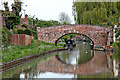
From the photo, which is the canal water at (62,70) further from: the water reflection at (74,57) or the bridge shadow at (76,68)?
the water reflection at (74,57)

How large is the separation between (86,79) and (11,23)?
15.2m

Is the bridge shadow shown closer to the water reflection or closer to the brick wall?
the water reflection

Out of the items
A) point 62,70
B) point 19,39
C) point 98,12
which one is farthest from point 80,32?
point 62,70

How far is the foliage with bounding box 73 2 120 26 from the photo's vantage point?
29609 millimetres

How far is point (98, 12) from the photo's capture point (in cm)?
2975

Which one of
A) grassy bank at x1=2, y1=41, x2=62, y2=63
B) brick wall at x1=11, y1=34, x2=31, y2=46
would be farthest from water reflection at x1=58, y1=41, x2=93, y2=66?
brick wall at x1=11, y1=34, x2=31, y2=46

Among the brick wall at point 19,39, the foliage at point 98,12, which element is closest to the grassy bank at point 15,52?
the brick wall at point 19,39

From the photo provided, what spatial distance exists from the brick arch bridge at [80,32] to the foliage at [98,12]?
6.80 feet

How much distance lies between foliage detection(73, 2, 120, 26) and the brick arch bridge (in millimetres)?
2073

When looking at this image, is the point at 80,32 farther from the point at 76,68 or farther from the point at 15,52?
the point at 76,68

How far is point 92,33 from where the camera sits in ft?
94.9

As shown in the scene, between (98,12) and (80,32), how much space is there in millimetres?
4231

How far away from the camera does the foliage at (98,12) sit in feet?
97.1

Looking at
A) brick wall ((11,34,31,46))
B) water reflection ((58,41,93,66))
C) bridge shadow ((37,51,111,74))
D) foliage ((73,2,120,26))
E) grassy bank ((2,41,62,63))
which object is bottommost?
water reflection ((58,41,93,66))
